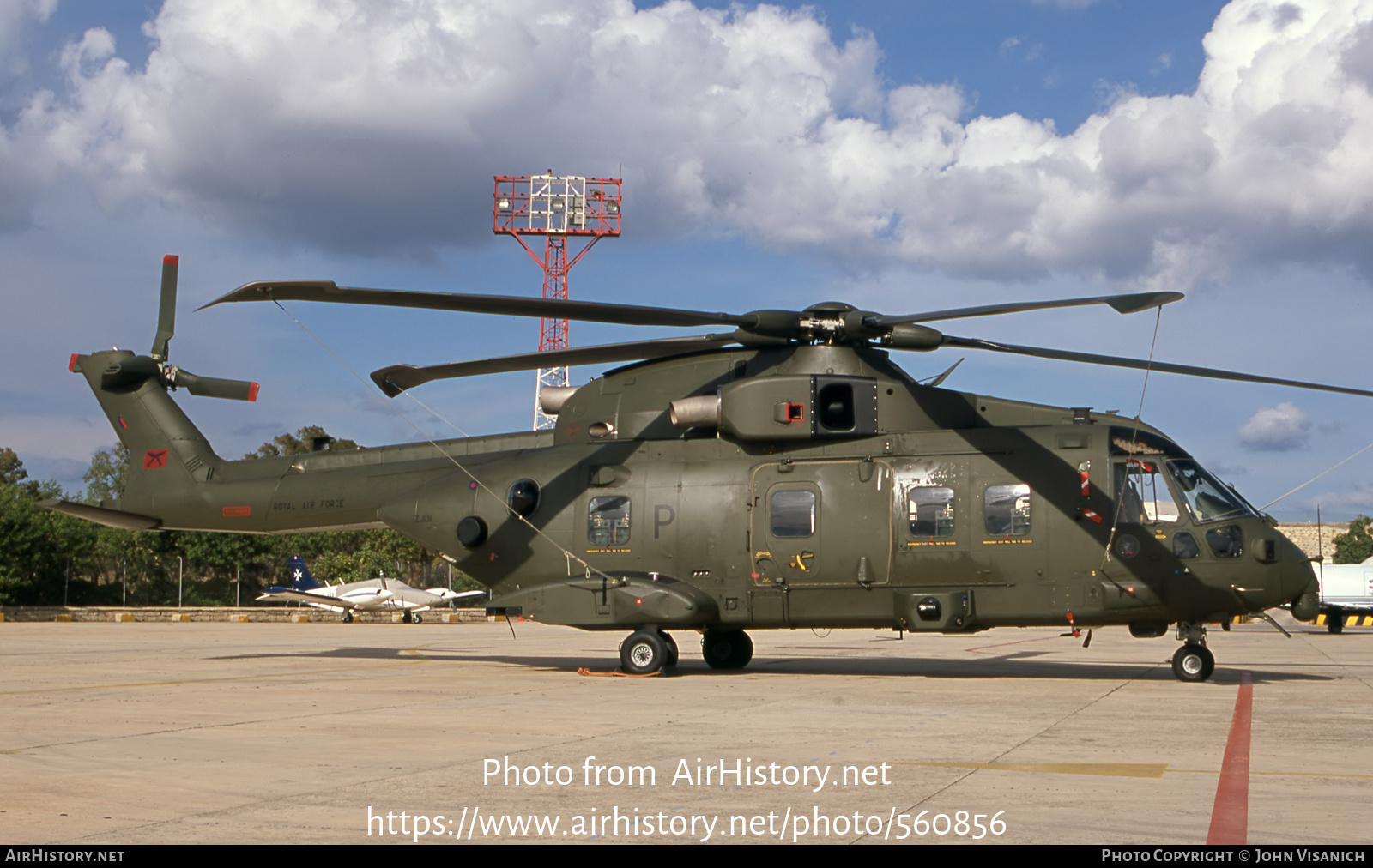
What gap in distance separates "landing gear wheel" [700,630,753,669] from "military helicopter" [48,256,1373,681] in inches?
1.6

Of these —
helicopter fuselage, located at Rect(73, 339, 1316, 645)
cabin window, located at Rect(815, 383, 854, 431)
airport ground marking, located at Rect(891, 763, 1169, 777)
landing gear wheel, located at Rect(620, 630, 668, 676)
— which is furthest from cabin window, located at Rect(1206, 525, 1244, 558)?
landing gear wheel, located at Rect(620, 630, 668, 676)

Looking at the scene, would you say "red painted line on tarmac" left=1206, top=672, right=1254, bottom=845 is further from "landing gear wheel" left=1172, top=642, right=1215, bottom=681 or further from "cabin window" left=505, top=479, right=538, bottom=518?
"cabin window" left=505, top=479, right=538, bottom=518

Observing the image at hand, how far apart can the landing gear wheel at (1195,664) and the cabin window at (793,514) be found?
4927mm

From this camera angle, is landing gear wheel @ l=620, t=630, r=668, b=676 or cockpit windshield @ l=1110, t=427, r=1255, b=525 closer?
cockpit windshield @ l=1110, t=427, r=1255, b=525

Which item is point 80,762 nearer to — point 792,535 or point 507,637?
point 792,535

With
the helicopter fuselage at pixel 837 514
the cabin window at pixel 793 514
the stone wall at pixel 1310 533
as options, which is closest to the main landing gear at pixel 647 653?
the helicopter fuselage at pixel 837 514

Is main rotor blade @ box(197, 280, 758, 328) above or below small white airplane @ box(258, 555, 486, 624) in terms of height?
above

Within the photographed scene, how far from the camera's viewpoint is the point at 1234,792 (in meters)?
6.80

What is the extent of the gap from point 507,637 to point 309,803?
86.1 feet

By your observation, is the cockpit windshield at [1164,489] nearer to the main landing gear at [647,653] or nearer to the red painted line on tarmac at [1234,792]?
the red painted line on tarmac at [1234,792]

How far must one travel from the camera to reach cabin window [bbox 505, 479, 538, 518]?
16406 mm

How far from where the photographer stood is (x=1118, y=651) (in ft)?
76.9

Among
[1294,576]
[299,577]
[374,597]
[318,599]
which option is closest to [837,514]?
[1294,576]
